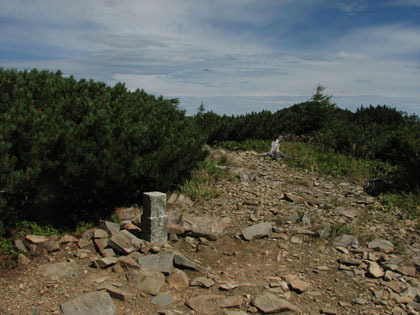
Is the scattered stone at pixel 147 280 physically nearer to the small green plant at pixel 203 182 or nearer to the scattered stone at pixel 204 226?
the scattered stone at pixel 204 226

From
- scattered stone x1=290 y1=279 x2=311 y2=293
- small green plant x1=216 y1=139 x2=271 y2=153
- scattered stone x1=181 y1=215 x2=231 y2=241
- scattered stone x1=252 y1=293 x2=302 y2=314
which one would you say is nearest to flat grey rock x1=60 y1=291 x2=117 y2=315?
scattered stone x1=252 y1=293 x2=302 y2=314

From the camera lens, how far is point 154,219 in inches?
202

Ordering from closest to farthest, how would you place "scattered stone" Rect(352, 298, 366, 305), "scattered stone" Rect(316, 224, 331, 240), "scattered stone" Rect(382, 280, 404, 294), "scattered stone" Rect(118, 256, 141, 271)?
"scattered stone" Rect(352, 298, 366, 305) < "scattered stone" Rect(382, 280, 404, 294) < "scattered stone" Rect(118, 256, 141, 271) < "scattered stone" Rect(316, 224, 331, 240)

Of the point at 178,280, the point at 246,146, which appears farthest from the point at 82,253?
the point at 246,146

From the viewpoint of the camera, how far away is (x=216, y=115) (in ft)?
42.7

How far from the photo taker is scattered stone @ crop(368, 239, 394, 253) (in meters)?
5.34

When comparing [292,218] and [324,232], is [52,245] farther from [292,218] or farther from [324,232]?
[324,232]

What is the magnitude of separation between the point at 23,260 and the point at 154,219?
5.37 ft

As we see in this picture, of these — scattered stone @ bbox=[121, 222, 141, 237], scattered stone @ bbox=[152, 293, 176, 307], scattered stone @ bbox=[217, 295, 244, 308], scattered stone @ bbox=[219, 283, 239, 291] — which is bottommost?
scattered stone @ bbox=[152, 293, 176, 307]

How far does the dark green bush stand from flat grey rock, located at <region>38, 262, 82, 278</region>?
91 centimetres

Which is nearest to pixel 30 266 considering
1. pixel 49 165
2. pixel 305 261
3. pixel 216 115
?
pixel 49 165

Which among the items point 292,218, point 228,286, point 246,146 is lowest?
point 228,286

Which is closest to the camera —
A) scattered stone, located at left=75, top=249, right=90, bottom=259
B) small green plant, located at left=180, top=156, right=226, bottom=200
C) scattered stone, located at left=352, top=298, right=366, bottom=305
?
scattered stone, located at left=352, top=298, right=366, bottom=305

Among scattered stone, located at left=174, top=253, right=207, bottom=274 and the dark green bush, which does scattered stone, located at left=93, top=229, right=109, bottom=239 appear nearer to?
the dark green bush
